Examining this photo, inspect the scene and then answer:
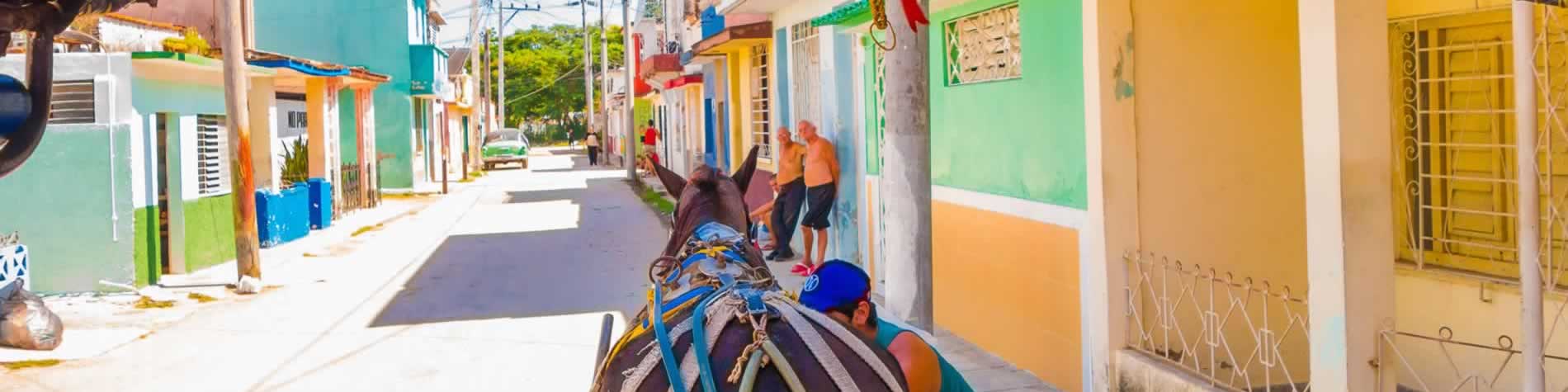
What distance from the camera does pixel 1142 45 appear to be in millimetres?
6191

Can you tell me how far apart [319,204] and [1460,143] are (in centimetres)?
1534

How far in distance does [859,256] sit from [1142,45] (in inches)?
239

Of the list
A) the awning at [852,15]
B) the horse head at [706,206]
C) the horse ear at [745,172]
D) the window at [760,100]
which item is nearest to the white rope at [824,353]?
the horse head at [706,206]

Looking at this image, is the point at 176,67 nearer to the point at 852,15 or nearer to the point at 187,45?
the point at 187,45

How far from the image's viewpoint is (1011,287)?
25.4ft

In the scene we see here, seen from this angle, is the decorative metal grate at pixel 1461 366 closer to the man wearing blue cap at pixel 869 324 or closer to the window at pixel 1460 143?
the window at pixel 1460 143

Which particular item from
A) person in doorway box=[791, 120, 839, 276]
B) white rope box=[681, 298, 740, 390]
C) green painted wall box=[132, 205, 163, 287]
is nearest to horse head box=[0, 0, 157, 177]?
white rope box=[681, 298, 740, 390]

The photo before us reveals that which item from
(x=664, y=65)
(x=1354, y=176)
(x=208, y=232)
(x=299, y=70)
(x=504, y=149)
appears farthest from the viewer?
(x=504, y=149)

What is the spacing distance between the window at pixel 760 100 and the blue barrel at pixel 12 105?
12969 millimetres

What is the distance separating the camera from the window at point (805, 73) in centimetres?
1352

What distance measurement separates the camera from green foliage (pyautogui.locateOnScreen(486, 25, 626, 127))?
7606 cm

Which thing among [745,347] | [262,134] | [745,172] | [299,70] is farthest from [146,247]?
[745,347]

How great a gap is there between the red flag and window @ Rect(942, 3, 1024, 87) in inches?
38.1

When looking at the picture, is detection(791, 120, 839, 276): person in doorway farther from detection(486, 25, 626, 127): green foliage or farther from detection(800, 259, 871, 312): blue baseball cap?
detection(486, 25, 626, 127): green foliage
